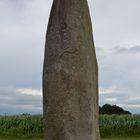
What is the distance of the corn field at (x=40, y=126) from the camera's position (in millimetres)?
39906

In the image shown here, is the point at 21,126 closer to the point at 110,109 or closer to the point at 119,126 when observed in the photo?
the point at 119,126

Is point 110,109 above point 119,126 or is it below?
above

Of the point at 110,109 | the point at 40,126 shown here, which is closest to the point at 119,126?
the point at 40,126

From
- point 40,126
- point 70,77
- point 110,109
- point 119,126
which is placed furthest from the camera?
point 110,109

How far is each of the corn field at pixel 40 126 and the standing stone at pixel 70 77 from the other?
28.7 meters

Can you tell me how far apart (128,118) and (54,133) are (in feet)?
109

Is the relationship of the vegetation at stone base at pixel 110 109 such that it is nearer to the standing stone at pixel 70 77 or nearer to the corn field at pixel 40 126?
the corn field at pixel 40 126

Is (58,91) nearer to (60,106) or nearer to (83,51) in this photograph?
(60,106)

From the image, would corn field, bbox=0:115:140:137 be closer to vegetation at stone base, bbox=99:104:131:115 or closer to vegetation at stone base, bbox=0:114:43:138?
vegetation at stone base, bbox=0:114:43:138

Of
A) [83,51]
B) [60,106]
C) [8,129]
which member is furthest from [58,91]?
[8,129]

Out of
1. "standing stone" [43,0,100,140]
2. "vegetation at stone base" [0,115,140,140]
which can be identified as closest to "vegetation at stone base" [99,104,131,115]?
"vegetation at stone base" [0,115,140,140]

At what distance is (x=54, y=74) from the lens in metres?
10.5

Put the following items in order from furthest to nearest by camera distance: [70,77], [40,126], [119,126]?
[40,126] < [119,126] < [70,77]

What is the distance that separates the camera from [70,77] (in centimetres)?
1034
